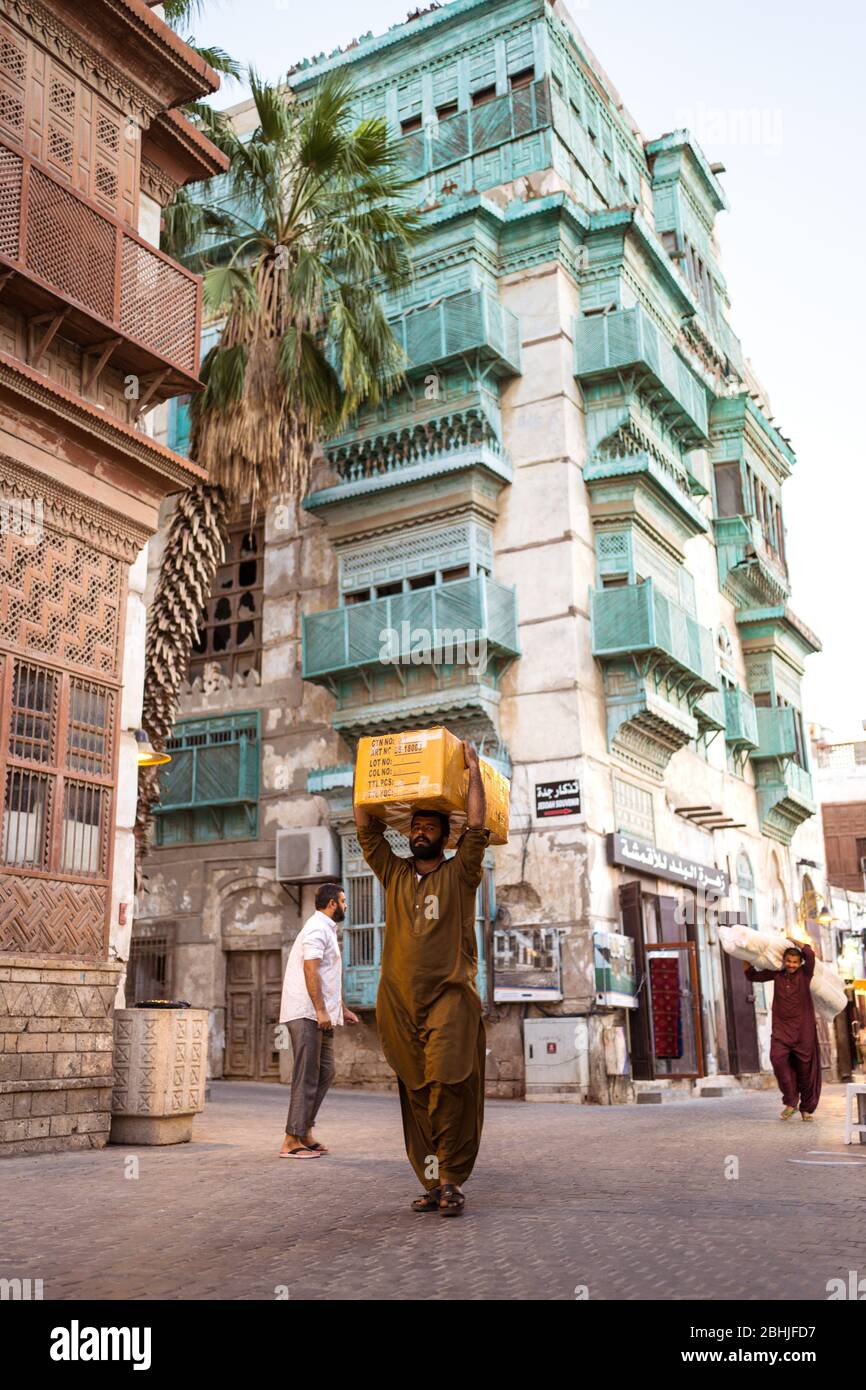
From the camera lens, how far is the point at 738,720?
26391 mm

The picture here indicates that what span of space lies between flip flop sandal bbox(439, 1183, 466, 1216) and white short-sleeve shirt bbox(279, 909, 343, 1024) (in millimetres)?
2992

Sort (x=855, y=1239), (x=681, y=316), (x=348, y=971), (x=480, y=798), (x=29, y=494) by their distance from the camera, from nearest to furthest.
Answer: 1. (x=855, y=1239)
2. (x=480, y=798)
3. (x=29, y=494)
4. (x=348, y=971)
5. (x=681, y=316)

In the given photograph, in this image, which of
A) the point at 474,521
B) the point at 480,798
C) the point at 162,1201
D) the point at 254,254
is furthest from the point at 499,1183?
the point at 254,254

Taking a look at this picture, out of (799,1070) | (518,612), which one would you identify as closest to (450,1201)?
(799,1070)

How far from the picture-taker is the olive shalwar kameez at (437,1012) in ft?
19.9

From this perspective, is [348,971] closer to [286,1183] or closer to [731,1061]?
[731,1061]

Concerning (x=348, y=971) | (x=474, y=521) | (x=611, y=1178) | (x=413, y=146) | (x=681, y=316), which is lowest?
(x=611, y=1178)

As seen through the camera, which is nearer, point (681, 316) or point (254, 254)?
point (254, 254)

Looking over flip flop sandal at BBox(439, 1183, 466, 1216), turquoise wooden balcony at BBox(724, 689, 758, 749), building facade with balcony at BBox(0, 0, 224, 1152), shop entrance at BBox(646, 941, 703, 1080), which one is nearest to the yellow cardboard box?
flip flop sandal at BBox(439, 1183, 466, 1216)

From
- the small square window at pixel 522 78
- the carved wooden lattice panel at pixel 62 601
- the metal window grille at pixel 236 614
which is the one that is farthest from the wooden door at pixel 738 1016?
the carved wooden lattice panel at pixel 62 601

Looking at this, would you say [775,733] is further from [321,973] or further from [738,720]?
[321,973]

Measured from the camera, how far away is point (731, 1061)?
23.9 m

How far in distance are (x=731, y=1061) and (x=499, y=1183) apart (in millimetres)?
17791

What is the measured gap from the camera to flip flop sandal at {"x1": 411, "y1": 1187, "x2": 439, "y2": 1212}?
6.01m
